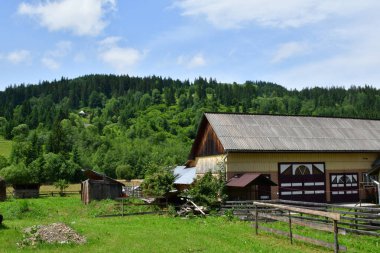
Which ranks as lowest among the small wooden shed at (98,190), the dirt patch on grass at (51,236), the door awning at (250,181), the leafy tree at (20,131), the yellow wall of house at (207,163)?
the dirt patch on grass at (51,236)

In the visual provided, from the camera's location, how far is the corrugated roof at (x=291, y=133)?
112ft

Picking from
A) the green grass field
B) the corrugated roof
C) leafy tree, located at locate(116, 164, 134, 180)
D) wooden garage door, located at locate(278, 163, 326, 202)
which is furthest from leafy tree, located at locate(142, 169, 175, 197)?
the green grass field

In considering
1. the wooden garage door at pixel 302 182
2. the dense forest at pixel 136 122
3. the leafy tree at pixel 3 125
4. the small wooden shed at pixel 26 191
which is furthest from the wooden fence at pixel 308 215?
the leafy tree at pixel 3 125

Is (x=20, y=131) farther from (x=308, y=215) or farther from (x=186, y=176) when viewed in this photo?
(x=308, y=215)

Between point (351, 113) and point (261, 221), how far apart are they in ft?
409

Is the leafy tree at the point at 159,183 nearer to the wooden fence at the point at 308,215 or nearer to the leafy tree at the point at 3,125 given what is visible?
the wooden fence at the point at 308,215

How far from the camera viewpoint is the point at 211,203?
28.1 m

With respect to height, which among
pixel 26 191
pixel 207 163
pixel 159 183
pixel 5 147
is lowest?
pixel 26 191

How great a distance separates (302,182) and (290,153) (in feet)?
8.61

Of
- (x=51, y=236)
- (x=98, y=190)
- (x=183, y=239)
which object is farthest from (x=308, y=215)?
(x=98, y=190)

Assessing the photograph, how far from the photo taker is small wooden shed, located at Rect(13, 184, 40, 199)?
180 feet

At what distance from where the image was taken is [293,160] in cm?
3494

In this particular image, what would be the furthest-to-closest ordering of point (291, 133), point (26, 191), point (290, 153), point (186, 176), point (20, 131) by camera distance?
point (20, 131), point (26, 191), point (186, 176), point (291, 133), point (290, 153)

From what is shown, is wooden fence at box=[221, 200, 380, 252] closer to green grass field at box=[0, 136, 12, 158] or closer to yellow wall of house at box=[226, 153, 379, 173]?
yellow wall of house at box=[226, 153, 379, 173]
